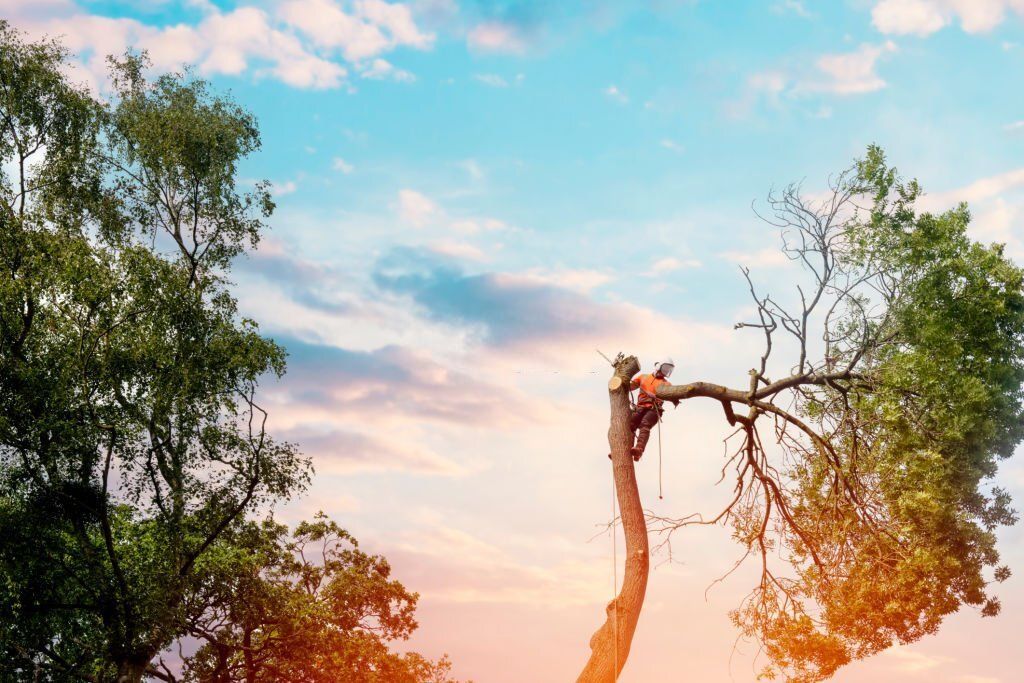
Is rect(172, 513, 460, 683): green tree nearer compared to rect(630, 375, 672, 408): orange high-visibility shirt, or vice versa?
rect(630, 375, 672, 408): orange high-visibility shirt

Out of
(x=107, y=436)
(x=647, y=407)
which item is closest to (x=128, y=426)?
(x=107, y=436)

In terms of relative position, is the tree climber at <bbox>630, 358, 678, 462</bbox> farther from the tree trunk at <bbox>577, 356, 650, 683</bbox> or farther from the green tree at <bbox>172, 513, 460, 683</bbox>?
the green tree at <bbox>172, 513, 460, 683</bbox>

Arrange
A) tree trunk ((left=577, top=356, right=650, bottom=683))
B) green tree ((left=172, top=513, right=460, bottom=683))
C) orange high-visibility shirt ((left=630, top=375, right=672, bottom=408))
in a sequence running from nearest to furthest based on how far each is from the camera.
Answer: tree trunk ((left=577, top=356, right=650, bottom=683)), orange high-visibility shirt ((left=630, top=375, right=672, bottom=408)), green tree ((left=172, top=513, right=460, bottom=683))

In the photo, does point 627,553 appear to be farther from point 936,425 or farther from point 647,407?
point 936,425

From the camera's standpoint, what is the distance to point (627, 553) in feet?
34.8

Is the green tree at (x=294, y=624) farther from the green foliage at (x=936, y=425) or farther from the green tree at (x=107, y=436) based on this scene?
the green foliage at (x=936, y=425)

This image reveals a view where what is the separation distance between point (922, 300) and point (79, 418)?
16.4 metres

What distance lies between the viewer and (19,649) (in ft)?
55.0

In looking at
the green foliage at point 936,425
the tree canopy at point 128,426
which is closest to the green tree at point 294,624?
the tree canopy at point 128,426

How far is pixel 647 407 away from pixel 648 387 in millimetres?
232

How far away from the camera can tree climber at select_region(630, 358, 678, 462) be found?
11.0 m

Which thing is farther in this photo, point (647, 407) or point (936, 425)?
point (936, 425)

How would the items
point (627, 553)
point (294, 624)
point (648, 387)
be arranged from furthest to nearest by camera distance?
point (294, 624), point (648, 387), point (627, 553)

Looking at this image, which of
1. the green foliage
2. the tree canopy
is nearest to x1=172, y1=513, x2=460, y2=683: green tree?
the tree canopy
